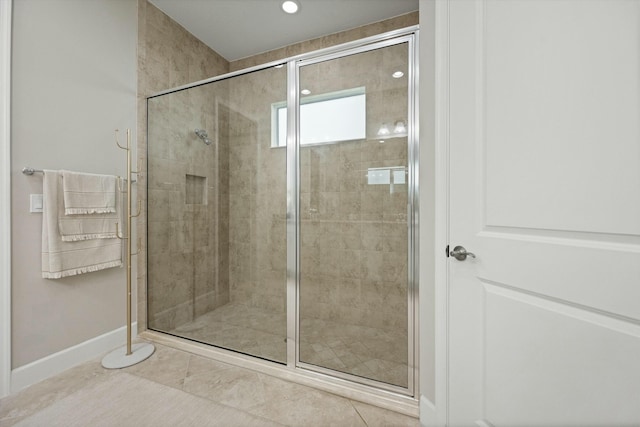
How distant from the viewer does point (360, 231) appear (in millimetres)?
2010

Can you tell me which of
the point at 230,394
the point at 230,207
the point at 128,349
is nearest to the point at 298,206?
the point at 230,207

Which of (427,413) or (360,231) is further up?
(360,231)

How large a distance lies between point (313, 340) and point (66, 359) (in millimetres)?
1626

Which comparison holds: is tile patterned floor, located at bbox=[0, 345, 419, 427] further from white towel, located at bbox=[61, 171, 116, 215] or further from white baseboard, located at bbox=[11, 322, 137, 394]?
white towel, located at bbox=[61, 171, 116, 215]

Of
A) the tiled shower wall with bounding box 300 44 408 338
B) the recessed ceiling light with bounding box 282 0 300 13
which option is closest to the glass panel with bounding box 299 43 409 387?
the tiled shower wall with bounding box 300 44 408 338

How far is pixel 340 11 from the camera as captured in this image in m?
2.37

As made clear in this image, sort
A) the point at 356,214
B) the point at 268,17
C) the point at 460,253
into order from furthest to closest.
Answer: the point at 268,17 < the point at 356,214 < the point at 460,253

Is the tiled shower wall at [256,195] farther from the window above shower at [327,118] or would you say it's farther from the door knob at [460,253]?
the door knob at [460,253]

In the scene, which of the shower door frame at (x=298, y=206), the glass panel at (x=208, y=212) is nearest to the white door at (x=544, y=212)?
the shower door frame at (x=298, y=206)

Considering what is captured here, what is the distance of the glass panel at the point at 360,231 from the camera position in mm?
1665

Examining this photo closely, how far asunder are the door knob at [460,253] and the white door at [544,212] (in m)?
0.02

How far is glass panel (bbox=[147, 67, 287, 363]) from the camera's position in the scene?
7.09 ft

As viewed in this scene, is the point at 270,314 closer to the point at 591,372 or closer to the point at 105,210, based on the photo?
the point at 105,210

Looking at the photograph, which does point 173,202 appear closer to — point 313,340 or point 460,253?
point 313,340
